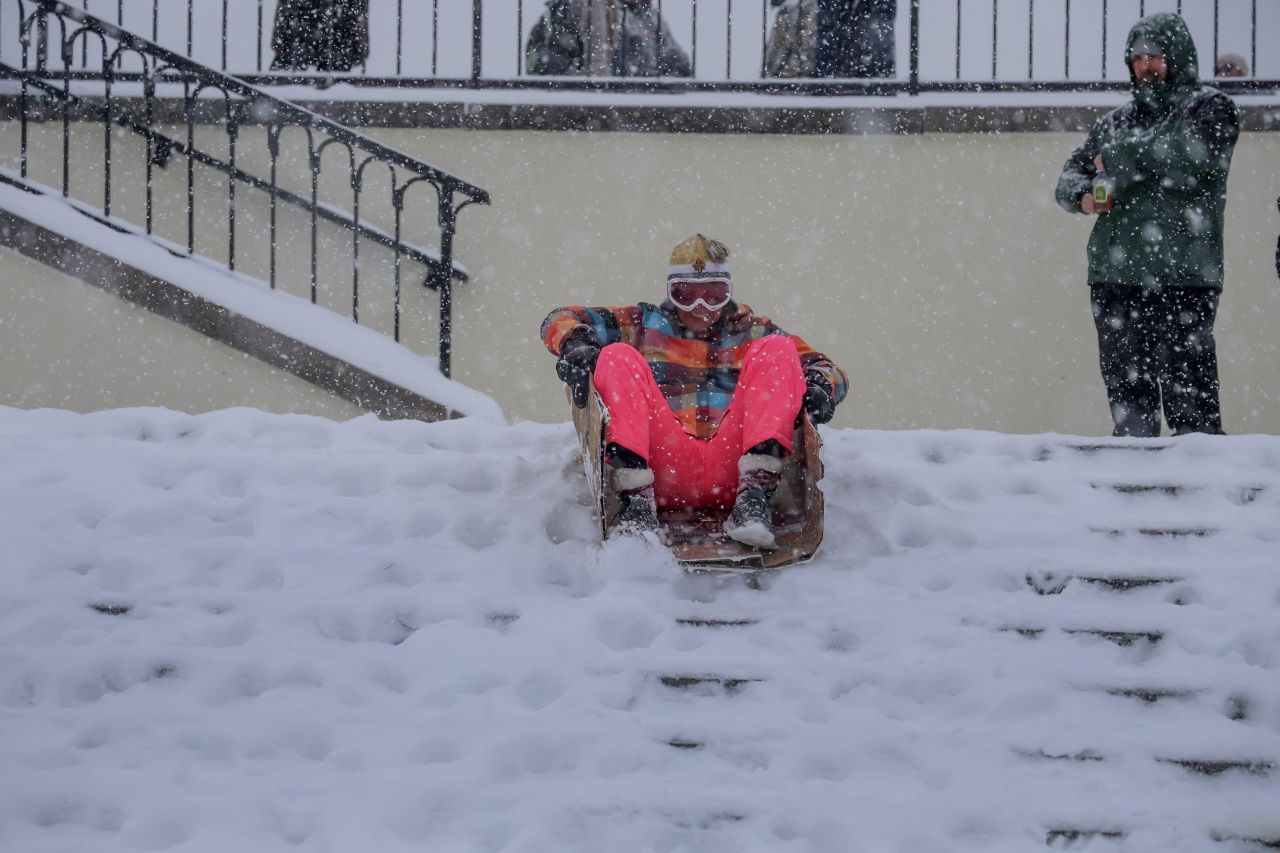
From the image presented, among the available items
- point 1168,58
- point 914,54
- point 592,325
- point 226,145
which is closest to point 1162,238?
point 1168,58

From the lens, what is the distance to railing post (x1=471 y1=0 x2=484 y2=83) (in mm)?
7383

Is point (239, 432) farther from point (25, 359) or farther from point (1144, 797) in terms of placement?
point (1144, 797)

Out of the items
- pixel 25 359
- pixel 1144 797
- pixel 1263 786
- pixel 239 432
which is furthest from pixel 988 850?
pixel 25 359

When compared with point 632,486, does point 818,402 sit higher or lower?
higher

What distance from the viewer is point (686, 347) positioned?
4.20m

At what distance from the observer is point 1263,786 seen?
9.40ft

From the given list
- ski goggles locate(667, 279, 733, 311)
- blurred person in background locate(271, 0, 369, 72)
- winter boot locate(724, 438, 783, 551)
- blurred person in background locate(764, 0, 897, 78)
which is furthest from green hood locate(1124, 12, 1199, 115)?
blurred person in background locate(271, 0, 369, 72)

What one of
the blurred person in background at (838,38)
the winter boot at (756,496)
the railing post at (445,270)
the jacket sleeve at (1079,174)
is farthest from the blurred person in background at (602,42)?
the winter boot at (756,496)

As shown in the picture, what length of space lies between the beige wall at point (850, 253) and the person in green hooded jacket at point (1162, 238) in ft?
7.07

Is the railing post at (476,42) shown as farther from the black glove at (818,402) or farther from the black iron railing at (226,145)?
the black glove at (818,402)

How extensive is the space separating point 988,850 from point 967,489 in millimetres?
1862

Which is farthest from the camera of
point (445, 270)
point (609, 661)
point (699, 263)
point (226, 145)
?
point (226, 145)

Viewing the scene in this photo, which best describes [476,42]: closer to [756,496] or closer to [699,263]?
[699,263]

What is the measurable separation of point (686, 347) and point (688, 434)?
0.40 m
